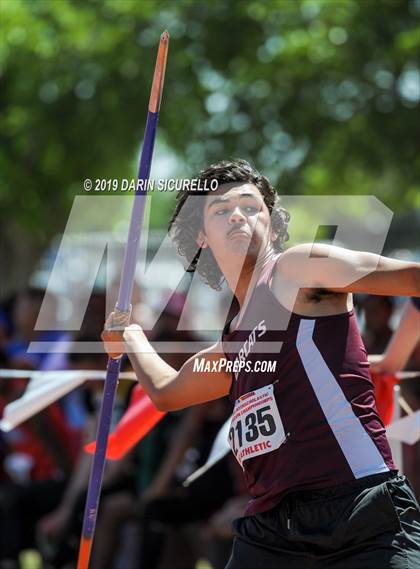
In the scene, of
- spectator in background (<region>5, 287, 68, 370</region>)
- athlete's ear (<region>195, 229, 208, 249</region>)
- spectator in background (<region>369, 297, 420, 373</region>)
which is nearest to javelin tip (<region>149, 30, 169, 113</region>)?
athlete's ear (<region>195, 229, 208, 249</region>)

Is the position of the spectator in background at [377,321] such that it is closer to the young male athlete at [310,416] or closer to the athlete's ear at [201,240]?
the athlete's ear at [201,240]

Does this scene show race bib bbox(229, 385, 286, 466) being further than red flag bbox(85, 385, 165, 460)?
No

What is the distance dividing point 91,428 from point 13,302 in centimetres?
187

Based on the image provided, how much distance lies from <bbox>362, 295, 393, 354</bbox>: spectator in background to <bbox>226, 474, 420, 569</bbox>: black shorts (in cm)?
307

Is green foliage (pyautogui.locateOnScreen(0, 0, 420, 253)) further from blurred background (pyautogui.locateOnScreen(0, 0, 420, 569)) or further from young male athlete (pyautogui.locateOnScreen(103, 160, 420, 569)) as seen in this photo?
young male athlete (pyautogui.locateOnScreen(103, 160, 420, 569))

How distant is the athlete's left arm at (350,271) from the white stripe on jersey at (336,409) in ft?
0.51

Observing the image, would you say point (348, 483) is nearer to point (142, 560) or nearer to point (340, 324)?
point (340, 324)

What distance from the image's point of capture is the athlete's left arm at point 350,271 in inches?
119

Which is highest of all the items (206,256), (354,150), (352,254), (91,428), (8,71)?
(8,71)

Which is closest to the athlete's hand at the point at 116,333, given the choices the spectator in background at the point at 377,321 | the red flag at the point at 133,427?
the red flag at the point at 133,427

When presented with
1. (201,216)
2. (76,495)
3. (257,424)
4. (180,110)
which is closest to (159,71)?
(201,216)

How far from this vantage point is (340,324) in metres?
3.24

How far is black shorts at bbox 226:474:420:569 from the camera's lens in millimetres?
3117

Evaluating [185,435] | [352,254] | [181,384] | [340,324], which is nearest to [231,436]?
[181,384]
